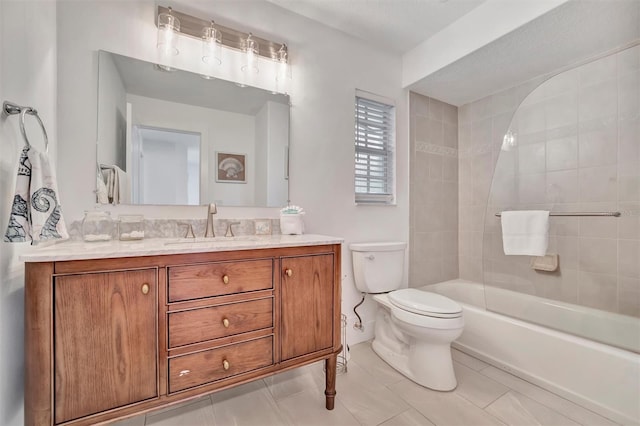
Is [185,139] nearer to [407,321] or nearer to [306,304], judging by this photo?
[306,304]

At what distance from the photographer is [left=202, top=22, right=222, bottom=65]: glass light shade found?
5.48 ft

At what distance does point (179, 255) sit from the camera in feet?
3.65

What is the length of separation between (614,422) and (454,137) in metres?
2.39

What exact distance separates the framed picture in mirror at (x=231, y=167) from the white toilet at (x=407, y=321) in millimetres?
952

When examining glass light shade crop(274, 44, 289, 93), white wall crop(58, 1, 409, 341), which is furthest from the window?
glass light shade crop(274, 44, 289, 93)

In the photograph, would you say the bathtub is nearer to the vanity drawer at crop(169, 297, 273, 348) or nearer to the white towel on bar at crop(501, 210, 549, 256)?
the white towel on bar at crop(501, 210, 549, 256)

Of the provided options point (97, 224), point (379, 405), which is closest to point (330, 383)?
point (379, 405)

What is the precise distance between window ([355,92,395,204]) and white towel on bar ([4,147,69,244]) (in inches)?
72.9

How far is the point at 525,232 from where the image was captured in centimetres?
192

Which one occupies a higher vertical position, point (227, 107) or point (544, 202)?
point (227, 107)

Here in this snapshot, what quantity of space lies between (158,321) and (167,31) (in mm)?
1541

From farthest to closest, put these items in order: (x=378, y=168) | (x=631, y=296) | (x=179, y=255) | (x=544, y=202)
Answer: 1. (x=378, y=168)
2. (x=544, y=202)
3. (x=631, y=296)
4. (x=179, y=255)

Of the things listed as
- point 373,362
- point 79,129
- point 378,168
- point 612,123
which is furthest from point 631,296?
point 79,129

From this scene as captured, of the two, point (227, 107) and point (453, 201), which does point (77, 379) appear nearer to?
point (227, 107)
